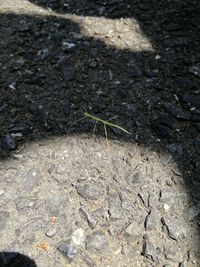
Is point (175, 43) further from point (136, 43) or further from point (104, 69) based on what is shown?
point (104, 69)

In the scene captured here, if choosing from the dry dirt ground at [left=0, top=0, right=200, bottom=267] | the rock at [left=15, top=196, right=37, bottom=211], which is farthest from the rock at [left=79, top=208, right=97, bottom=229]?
the rock at [left=15, top=196, right=37, bottom=211]

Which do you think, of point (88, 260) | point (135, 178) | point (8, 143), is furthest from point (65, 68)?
point (88, 260)

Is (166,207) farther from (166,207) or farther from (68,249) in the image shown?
(68,249)

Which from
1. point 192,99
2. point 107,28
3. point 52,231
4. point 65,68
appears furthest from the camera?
point 107,28

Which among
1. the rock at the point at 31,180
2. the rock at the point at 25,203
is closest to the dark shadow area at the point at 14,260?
the rock at the point at 25,203

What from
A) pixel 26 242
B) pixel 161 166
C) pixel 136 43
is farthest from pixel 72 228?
pixel 136 43

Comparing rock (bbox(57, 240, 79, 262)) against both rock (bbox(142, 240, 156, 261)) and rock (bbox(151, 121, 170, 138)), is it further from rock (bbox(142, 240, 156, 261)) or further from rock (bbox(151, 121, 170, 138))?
rock (bbox(151, 121, 170, 138))
